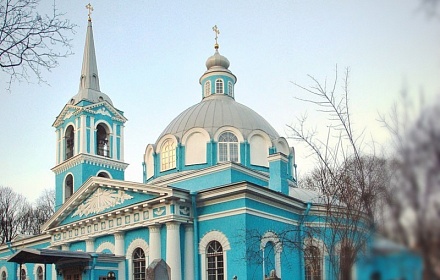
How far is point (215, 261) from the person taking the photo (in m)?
18.7

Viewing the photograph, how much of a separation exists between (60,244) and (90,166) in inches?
184

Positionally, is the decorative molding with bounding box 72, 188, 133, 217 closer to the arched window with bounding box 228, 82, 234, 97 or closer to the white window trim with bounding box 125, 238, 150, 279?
the white window trim with bounding box 125, 238, 150, 279

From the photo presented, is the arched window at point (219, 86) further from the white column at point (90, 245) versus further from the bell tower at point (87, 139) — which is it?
the white column at point (90, 245)

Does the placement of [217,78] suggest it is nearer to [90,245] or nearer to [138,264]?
[90,245]

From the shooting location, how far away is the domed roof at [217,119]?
25.1 m

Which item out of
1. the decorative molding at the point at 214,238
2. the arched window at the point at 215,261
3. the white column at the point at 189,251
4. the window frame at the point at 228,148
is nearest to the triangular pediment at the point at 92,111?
the window frame at the point at 228,148

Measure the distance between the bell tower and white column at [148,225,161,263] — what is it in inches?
351

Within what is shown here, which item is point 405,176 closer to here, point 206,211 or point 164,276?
point 164,276

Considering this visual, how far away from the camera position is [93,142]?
90.4 ft

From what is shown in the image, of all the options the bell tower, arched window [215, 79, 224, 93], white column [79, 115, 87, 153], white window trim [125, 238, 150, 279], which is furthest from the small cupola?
white window trim [125, 238, 150, 279]

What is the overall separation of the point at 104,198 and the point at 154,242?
11.6 feet

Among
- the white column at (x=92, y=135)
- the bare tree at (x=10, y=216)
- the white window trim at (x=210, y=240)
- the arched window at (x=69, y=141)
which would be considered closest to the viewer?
the white window trim at (x=210, y=240)

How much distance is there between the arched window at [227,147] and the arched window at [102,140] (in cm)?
732

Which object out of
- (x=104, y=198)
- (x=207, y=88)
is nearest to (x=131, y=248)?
(x=104, y=198)
